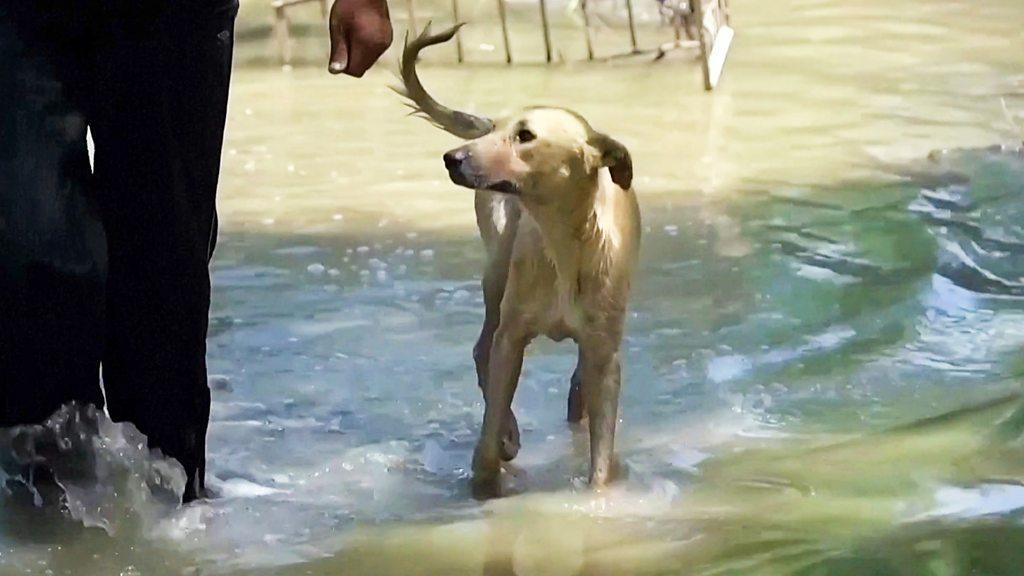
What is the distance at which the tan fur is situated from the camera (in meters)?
2.70

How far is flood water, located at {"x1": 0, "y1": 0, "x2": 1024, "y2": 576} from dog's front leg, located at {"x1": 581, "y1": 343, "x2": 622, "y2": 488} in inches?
2.1

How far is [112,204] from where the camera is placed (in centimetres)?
264

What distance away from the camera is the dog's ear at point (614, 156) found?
2678 mm

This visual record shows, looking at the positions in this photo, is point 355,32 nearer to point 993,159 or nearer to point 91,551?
point 91,551

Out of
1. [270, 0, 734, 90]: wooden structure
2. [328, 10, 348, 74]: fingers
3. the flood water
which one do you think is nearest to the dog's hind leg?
the flood water

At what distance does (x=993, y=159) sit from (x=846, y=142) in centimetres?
59

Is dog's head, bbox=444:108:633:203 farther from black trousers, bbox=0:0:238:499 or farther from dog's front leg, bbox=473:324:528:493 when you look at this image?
black trousers, bbox=0:0:238:499

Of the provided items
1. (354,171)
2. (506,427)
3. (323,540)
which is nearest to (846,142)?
(354,171)

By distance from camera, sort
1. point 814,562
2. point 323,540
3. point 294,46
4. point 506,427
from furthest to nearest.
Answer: point 294,46, point 506,427, point 323,540, point 814,562

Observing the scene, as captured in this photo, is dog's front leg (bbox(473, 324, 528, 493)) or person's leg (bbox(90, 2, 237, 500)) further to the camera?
dog's front leg (bbox(473, 324, 528, 493))

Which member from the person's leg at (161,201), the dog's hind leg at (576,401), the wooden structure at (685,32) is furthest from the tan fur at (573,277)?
the wooden structure at (685,32)

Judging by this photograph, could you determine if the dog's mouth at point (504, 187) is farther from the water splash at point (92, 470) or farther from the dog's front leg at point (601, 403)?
the water splash at point (92, 470)

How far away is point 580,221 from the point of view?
276 centimetres

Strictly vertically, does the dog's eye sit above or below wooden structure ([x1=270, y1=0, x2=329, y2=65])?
above
